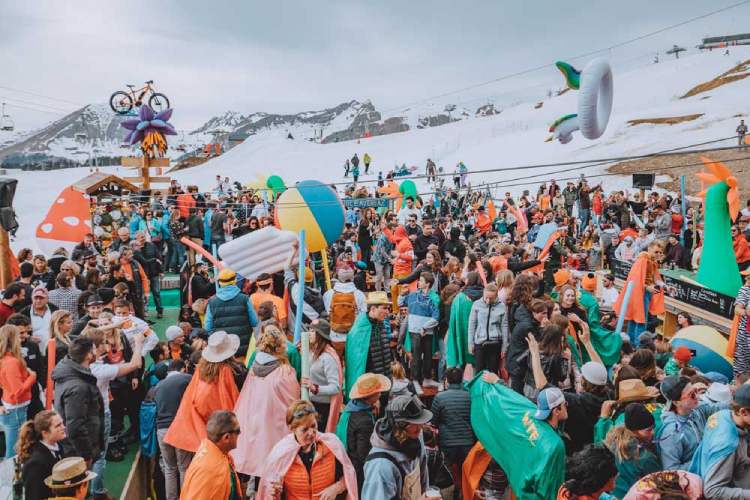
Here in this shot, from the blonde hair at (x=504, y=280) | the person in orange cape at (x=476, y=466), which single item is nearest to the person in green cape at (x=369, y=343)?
the person in orange cape at (x=476, y=466)

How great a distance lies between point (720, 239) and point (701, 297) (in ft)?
2.84

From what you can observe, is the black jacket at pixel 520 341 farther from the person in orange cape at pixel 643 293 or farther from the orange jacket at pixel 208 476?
the person in orange cape at pixel 643 293

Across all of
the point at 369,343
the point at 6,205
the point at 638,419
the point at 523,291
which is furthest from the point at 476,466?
the point at 6,205

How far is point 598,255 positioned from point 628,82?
43.5m

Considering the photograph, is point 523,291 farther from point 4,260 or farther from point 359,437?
point 4,260

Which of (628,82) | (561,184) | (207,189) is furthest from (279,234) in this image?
(628,82)

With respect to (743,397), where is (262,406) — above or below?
below

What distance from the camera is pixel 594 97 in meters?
5.65

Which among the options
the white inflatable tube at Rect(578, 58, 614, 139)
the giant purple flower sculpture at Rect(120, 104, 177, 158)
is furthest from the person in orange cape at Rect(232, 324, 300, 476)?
the giant purple flower sculpture at Rect(120, 104, 177, 158)

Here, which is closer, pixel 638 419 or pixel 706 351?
pixel 638 419

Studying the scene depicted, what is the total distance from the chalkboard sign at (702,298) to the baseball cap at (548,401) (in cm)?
544

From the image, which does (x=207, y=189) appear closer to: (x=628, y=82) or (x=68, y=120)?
(x=628, y=82)

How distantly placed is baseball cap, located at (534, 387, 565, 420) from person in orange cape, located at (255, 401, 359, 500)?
127cm

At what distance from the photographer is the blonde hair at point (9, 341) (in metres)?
4.57
